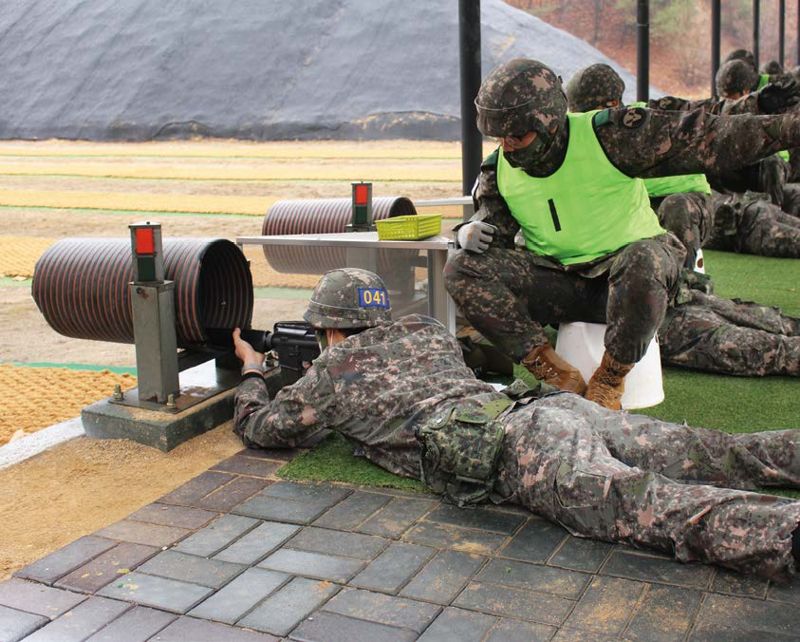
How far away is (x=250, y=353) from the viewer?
4.62 metres

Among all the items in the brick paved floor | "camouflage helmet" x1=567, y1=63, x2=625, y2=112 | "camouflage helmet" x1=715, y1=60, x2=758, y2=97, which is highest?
"camouflage helmet" x1=715, y1=60, x2=758, y2=97

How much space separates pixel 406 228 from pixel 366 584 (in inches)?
93.5

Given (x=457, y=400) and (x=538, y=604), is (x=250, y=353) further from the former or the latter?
(x=538, y=604)

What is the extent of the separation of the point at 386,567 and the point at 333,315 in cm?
110

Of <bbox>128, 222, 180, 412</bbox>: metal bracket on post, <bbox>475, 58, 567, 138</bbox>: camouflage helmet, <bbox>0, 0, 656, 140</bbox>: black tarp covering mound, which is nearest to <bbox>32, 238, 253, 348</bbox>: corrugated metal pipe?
<bbox>128, 222, 180, 412</bbox>: metal bracket on post

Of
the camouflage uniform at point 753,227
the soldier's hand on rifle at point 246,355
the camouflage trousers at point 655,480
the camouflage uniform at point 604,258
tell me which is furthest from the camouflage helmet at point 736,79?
Answer: the camouflage trousers at point 655,480

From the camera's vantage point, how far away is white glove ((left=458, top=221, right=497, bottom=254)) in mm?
4734

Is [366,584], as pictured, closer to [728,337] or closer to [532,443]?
[532,443]

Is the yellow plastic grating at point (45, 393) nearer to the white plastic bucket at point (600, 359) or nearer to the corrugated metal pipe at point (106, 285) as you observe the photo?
the corrugated metal pipe at point (106, 285)

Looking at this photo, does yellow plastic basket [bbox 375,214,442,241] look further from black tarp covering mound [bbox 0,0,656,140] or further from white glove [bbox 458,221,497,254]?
black tarp covering mound [bbox 0,0,656,140]

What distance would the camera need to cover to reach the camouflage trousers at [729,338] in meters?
5.04

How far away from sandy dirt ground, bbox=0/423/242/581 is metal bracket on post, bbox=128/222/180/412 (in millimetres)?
254

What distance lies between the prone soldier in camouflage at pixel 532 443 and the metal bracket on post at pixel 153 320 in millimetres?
342

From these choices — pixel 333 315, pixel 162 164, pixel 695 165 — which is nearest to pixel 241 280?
pixel 333 315
